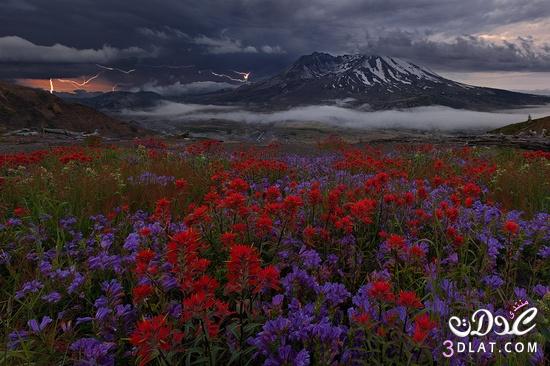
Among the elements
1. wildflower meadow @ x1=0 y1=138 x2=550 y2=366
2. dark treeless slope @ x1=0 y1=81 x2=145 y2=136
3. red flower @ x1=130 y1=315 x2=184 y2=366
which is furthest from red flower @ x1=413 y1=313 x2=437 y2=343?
dark treeless slope @ x1=0 y1=81 x2=145 y2=136

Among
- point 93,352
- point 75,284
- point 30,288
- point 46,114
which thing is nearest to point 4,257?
point 30,288

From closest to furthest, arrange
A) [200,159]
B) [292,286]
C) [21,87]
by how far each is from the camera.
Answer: [292,286] < [200,159] < [21,87]

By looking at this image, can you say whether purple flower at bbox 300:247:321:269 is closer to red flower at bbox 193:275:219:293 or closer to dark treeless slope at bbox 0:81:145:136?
red flower at bbox 193:275:219:293

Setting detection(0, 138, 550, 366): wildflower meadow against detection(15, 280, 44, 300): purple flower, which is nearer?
detection(0, 138, 550, 366): wildflower meadow

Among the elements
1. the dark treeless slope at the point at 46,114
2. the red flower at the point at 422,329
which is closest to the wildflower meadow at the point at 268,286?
the red flower at the point at 422,329

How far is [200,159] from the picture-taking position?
8.72 meters

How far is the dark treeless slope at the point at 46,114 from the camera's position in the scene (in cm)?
9875

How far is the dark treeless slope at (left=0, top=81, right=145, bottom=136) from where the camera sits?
324ft

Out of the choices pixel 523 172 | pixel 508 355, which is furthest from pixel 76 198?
pixel 523 172

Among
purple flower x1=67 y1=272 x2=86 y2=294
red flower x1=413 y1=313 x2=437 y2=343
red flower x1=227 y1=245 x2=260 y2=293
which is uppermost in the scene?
red flower x1=227 y1=245 x2=260 y2=293

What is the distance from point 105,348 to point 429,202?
11.3ft

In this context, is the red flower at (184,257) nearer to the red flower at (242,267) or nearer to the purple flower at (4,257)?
the red flower at (242,267)

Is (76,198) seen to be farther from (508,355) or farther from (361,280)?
(508,355)

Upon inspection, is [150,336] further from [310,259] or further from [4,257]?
[4,257]
